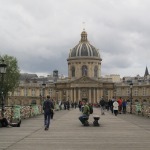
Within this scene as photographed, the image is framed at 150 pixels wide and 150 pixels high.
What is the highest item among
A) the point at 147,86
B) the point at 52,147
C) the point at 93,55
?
the point at 93,55

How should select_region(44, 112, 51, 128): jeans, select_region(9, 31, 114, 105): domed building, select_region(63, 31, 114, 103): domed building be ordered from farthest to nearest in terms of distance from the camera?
1. select_region(9, 31, 114, 105): domed building
2. select_region(63, 31, 114, 103): domed building
3. select_region(44, 112, 51, 128): jeans

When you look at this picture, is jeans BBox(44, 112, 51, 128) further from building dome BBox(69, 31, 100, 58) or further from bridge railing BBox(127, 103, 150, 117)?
building dome BBox(69, 31, 100, 58)

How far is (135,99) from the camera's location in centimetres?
15975

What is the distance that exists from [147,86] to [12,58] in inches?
2595

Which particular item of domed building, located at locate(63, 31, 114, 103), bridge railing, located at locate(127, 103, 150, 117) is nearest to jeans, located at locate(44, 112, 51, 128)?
bridge railing, located at locate(127, 103, 150, 117)

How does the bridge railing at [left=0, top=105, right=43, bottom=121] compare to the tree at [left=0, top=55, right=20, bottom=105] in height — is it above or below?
below

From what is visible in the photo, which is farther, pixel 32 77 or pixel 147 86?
pixel 32 77

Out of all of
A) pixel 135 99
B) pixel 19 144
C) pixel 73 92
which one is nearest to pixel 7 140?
pixel 19 144

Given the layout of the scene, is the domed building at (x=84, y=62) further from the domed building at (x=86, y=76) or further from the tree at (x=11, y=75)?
the tree at (x=11, y=75)

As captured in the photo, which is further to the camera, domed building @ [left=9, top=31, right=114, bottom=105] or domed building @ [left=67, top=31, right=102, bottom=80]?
domed building @ [left=67, top=31, right=102, bottom=80]

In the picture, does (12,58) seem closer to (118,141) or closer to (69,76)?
(69,76)

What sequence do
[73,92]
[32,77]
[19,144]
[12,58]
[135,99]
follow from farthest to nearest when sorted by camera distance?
[32,77] < [135,99] < [73,92] < [12,58] < [19,144]

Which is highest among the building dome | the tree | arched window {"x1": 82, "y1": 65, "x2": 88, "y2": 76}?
the building dome

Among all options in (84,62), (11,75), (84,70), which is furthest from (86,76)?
(11,75)
